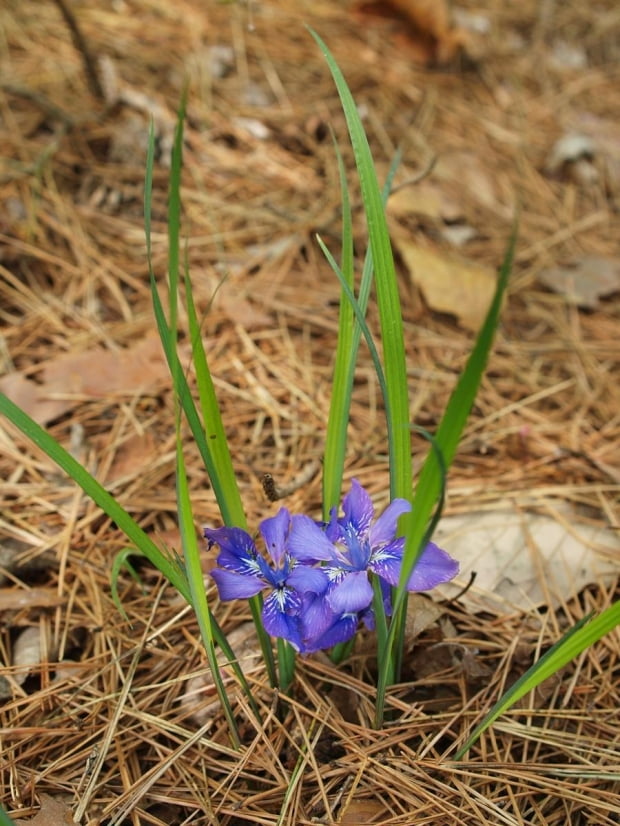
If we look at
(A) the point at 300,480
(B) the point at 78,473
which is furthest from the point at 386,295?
(A) the point at 300,480

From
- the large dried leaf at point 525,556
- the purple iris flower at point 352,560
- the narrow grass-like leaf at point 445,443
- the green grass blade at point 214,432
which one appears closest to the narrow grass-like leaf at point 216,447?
the green grass blade at point 214,432

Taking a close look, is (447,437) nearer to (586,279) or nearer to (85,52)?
(586,279)

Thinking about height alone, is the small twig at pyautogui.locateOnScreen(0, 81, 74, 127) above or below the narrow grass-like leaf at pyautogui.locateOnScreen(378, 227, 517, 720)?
above

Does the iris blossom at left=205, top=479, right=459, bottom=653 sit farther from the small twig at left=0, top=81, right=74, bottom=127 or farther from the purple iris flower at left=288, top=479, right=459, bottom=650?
the small twig at left=0, top=81, right=74, bottom=127

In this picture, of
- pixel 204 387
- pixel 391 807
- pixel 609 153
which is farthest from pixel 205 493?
pixel 609 153

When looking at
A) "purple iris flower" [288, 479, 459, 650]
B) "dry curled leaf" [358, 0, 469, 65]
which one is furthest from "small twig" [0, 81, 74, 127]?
"purple iris flower" [288, 479, 459, 650]

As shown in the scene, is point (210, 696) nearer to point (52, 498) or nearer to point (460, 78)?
point (52, 498)

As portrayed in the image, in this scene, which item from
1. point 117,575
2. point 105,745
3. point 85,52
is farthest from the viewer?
point 85,52
